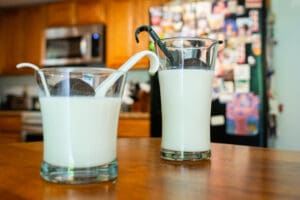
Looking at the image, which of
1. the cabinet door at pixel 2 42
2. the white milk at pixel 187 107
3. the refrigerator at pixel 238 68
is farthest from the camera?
the cabinet door at pixel 2 42

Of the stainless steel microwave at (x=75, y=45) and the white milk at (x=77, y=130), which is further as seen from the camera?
the stainless steel microwave at (x=75, y=45)

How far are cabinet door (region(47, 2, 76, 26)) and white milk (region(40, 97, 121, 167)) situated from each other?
302cm

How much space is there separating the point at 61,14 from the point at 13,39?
0.71 metres

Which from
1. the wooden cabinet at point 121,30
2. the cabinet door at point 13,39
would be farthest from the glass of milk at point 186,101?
the cabinet door at point 13,39

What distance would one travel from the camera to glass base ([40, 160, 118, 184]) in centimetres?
50

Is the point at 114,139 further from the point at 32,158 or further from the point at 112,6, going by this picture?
the point at 112,6

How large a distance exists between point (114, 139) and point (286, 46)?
240 centimetres

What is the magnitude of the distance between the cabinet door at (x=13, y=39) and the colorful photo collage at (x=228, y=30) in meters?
1.96

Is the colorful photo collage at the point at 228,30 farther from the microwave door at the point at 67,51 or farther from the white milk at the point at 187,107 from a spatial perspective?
the white milk at the point at 187,107

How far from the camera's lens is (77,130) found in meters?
0.50

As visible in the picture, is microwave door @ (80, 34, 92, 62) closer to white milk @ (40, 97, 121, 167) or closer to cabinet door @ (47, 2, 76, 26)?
cabinet door @ (47, 2, 76, 26)

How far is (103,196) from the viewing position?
43 centimetres

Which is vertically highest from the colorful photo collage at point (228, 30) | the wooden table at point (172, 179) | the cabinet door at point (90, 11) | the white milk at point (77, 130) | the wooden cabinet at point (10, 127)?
the cabinet door at point (90, 11)

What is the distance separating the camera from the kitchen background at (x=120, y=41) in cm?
261
